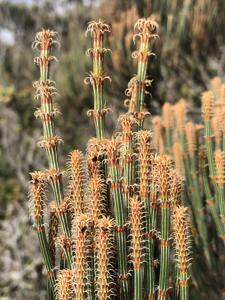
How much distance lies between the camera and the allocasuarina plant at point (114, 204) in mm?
1700

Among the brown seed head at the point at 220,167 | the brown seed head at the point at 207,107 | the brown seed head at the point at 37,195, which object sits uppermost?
the brown seed head at the point at 207,107

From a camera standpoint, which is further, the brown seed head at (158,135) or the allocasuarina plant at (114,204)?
the brown seed head at (158,135)

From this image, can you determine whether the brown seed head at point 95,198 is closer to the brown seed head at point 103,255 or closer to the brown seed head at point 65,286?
the brown seed head at point 103,255

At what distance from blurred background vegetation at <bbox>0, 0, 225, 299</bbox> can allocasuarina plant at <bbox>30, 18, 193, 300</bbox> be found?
6.45 ft

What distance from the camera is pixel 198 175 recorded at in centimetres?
293

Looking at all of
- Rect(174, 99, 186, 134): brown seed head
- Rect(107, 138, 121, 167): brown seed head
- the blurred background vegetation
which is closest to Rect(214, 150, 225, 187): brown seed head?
Rect(174, 99, 186, 134): brown seed head

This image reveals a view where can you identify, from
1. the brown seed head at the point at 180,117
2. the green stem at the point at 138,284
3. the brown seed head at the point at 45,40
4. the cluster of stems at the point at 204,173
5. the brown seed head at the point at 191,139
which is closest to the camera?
the green stem at the point at 138,284

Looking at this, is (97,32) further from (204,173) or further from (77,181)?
(204,173)

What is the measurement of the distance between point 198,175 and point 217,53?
198 inches

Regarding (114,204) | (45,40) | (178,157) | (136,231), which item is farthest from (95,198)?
(178,157)

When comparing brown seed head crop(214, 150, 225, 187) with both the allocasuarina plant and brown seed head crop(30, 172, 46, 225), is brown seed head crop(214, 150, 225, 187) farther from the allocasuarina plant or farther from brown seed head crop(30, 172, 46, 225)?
brown seed head crop(30, 172, 46, 225)

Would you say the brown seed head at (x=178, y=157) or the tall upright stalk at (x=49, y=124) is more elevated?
the brown seed head at (x=178, y=157)

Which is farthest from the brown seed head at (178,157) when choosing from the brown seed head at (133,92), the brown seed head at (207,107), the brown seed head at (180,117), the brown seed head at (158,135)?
the brown seed head at (133,92)

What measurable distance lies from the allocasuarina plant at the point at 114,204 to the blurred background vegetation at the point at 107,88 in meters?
1.97
